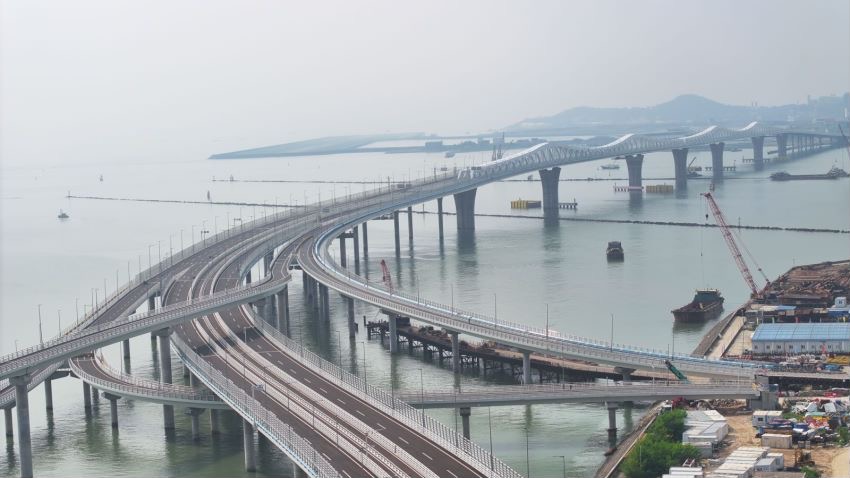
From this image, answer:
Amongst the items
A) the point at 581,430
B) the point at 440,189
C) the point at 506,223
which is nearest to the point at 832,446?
the point at 581,430

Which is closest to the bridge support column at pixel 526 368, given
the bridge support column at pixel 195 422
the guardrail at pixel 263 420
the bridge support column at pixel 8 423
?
the guardrail at pixel 263 420

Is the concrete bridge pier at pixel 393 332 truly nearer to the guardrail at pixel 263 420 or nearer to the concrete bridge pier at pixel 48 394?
the guardrail at pixel 263 420

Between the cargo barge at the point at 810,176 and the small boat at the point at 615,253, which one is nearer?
the small boat at the point at 615,253

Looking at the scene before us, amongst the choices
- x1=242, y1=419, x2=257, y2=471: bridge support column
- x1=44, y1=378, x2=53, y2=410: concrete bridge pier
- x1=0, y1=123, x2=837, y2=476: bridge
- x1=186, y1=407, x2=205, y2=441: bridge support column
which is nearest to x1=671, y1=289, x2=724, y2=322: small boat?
x1=0, y1=123, x2=837, y2=476: bridge

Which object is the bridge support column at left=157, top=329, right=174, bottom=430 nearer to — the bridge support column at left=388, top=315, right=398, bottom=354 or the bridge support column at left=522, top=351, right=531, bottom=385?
the bridge support column at left=388, top=315, right=398, bottom=354

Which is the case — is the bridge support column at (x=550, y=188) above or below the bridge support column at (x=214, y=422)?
above

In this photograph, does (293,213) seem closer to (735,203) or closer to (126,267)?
(126,267)
